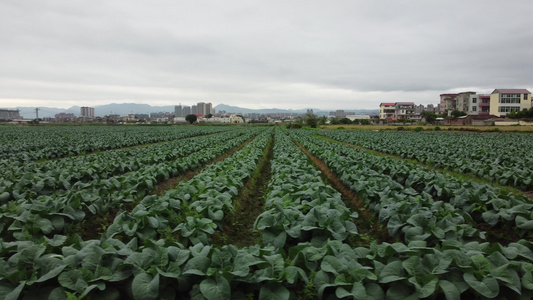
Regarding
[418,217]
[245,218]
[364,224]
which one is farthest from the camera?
[245,218]

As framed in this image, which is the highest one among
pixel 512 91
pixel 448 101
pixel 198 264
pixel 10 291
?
pixel 448 101

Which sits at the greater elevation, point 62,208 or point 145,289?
point 62,208

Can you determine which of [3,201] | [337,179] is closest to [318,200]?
[337,179]

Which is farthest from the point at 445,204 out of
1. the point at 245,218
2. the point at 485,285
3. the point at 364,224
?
the point at 245,218

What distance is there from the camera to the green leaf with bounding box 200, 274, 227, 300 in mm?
3041

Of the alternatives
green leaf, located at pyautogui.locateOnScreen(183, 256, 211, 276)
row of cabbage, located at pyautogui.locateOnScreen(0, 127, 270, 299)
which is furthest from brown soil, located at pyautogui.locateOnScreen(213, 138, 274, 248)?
green leaf, located at pyautogui.locateOnScreen(183, 256, 211, 276)

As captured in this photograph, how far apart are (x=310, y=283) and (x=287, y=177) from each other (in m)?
5.90

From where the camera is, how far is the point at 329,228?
4.72 m

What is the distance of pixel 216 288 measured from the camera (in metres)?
3.11

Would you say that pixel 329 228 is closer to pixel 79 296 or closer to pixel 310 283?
pixel 310 283

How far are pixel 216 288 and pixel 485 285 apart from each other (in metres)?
2.72

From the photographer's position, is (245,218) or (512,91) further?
(512,91)

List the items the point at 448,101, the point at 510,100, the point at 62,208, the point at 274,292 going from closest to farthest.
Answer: the point at 274,292
the point at 62,208
the point at 510,100
the point at 448,101

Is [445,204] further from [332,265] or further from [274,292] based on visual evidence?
[274,292]
